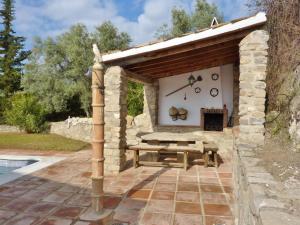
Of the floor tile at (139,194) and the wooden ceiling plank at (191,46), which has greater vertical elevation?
the wooden ceiling plank at (191,46)

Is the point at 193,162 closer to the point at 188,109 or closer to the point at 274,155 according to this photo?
the point at 188,109

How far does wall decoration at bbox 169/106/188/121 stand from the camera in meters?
9.50

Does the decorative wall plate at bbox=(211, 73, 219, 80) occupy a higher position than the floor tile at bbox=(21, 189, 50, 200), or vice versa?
the decorative wall plate at bbox=(211, 73, 219, 80)

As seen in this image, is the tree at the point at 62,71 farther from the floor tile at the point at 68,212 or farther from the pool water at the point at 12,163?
the floor tile at the point at 68,212

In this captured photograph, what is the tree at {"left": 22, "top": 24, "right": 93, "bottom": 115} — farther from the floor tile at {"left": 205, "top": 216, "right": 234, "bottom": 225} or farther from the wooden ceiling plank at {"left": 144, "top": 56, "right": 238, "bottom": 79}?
the floor tile at {"left": 205, "top": 216, "right": 234, "bottom": 225}

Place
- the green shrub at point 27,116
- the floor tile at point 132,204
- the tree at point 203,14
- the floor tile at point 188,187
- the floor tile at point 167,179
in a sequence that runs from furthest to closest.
Answer: the tree at point 203,14, the green shrub at point 27,116, the floor tile at point 167,179, the floor tile at point 188,187, the floor tile at point 132,204

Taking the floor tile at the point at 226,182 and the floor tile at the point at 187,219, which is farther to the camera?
the floor tile at the point at 226,182

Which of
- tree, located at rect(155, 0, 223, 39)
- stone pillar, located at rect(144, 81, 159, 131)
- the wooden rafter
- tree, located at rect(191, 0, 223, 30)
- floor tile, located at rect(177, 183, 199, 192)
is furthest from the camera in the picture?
tree, located at rect(191, 0, 223, 30)

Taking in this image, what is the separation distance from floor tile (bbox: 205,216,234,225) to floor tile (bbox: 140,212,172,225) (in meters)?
0.54

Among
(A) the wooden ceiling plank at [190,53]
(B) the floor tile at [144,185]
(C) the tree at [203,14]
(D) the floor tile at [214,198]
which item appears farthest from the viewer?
(C) the tree at [203,14]

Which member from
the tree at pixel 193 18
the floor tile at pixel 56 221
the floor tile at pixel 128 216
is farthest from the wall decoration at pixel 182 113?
the tree at pixel 193 18

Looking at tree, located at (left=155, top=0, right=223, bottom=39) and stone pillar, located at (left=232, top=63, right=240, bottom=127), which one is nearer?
stone pillar, located at (left=232, top=63, right=240, bottom=127)

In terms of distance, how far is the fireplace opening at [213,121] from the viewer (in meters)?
9.67

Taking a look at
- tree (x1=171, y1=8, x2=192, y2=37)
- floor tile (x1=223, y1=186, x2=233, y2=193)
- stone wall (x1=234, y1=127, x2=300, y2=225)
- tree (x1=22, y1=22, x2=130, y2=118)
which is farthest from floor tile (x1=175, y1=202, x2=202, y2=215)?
tree (x1=171, y1=8, x2=192, y2=37)
